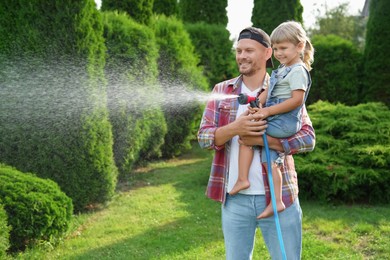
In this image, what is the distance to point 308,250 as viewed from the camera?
4.55 meters

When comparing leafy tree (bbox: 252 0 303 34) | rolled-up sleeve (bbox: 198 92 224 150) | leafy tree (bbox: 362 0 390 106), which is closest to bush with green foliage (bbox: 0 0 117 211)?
rolled-up sleeve (bbox: 198 92 224 150)

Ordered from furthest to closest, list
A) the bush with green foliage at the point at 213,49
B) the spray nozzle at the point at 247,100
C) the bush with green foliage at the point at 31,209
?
the bush with green foliage at the point at 213,49, the bush with green foliage at the point at 31,209, the spray nozzle at the point at 247,100

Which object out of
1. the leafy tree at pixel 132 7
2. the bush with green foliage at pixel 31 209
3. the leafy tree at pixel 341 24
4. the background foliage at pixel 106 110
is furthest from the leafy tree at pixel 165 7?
the leafy tree at pixel 341 24

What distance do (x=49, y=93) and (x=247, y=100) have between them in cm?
376

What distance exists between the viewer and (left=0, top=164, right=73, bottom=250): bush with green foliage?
4324mm

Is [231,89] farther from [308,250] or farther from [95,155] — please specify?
[95,155]

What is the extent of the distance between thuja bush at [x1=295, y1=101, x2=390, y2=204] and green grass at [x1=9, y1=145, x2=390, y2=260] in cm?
23

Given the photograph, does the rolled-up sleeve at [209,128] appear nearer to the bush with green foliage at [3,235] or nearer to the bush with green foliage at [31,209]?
the bush with green foliage at [3,235]

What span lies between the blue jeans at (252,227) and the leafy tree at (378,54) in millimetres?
8542

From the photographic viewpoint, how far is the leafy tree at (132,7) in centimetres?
843

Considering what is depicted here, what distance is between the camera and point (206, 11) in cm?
1327

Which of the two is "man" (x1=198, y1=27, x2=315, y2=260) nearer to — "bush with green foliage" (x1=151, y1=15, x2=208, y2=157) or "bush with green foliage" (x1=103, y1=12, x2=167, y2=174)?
"bush with green foliage" (x1=103, y1=12, x2=167, y2=174)

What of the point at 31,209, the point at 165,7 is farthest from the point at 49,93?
the point at 165,7

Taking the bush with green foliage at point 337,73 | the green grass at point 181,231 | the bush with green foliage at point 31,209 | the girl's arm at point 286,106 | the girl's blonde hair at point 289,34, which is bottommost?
the green grass at point 181,231
